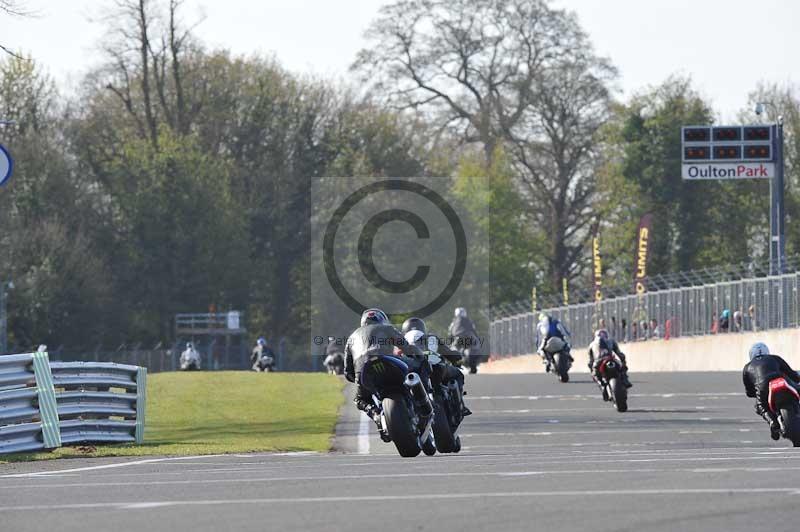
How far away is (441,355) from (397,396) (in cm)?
311

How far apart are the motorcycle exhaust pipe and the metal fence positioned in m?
29.8

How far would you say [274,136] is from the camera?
82562 mm

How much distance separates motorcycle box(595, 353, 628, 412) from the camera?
1117 inches

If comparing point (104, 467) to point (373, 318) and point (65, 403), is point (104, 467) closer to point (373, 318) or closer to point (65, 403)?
point (373, 318)

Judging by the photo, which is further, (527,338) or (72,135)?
(72,135)

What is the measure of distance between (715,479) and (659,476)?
0.57 metres

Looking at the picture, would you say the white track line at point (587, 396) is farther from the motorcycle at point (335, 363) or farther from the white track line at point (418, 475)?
the white track line at point (418, 475)

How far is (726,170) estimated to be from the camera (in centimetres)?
5216

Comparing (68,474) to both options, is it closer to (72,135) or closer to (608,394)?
(608,394)

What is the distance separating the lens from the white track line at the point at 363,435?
22188mm

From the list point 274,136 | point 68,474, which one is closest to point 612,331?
point 274,136

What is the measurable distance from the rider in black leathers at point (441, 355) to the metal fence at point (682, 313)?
2695 centimetres

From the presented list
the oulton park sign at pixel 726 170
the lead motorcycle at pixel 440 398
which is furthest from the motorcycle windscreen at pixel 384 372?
the oulton park sign at pixel 726 170

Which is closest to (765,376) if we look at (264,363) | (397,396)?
(397,396)
